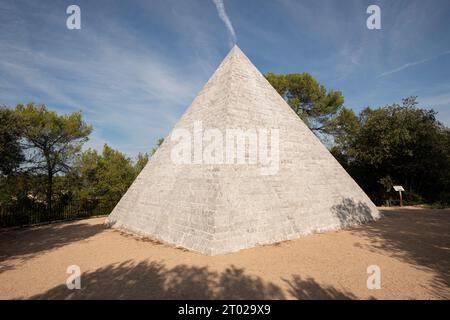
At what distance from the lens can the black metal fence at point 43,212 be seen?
14844 mm

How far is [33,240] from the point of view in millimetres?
11172

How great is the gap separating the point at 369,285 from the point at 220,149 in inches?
239

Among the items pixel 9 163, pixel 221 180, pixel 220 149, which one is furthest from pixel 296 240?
pixel 9 163

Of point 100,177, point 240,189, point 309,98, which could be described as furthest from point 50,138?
point 309,98

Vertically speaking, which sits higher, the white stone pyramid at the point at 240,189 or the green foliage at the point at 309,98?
the green foliage at the point at 309,98

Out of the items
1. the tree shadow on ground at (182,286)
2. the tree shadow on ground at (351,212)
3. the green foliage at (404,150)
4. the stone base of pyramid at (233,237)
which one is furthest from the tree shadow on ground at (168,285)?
the green foliage at (404,150)

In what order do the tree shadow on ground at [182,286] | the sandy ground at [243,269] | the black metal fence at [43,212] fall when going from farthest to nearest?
the black metal fence at [43,212] → the sandy ground at [243,269] → the tree shadow on ground at [182,286]

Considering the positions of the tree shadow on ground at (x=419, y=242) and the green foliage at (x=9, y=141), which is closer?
the tree shadow on ground at (x=419, y=242)

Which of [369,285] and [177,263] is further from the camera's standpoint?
[177,263]

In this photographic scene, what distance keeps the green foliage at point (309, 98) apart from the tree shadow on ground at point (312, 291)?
24.0 meters

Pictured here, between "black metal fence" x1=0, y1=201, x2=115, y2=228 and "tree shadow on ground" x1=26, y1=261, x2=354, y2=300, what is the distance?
41.5ft

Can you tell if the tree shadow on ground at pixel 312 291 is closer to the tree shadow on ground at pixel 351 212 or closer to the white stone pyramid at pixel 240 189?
the white stone pyramid at pixel 240 189
